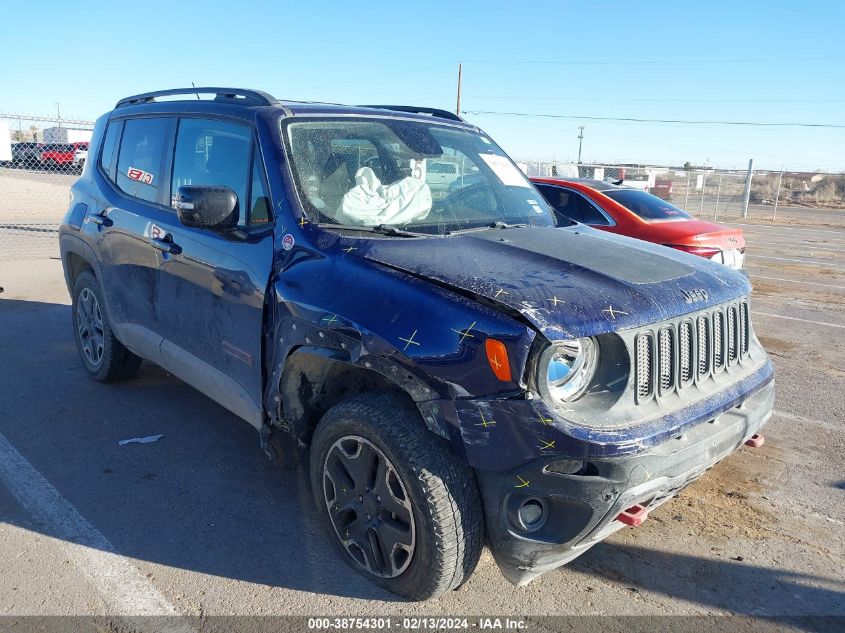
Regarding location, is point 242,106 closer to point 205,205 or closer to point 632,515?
point 205,205

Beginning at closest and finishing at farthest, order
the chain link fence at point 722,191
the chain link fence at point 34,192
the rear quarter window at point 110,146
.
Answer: the rear quarter window at point 110,146
the chain link fence at point 34,192
the chain link fence at point 722,191

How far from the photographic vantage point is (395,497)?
2840 mm

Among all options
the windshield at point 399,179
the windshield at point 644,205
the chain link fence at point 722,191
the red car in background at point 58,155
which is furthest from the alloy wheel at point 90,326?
the red car in background at point 58,155

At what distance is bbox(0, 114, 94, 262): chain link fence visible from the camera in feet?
42.2

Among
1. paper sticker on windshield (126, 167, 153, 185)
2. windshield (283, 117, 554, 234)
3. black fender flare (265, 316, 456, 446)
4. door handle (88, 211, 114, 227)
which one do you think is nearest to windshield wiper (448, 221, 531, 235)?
windshield (283, 117, 554, 234)

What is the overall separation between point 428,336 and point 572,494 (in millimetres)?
747

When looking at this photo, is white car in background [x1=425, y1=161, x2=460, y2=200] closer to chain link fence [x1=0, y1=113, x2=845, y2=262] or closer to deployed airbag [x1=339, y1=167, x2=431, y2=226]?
deployed airbag [x1=339, y1=167, x2=431, y2=226]

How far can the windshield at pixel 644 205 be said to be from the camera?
29.0 feet

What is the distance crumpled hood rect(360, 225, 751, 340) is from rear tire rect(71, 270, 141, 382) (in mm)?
2961

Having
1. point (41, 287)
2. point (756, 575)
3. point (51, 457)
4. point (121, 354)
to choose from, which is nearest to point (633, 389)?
point (756, 575)

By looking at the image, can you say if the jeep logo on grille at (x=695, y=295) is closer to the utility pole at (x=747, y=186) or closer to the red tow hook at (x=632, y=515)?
the red tow hook at (x=632, y=515)

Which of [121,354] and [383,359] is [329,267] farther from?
[121,354]

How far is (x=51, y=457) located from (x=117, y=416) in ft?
2.25

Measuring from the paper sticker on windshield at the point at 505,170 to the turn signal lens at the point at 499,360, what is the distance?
80.3 inches
